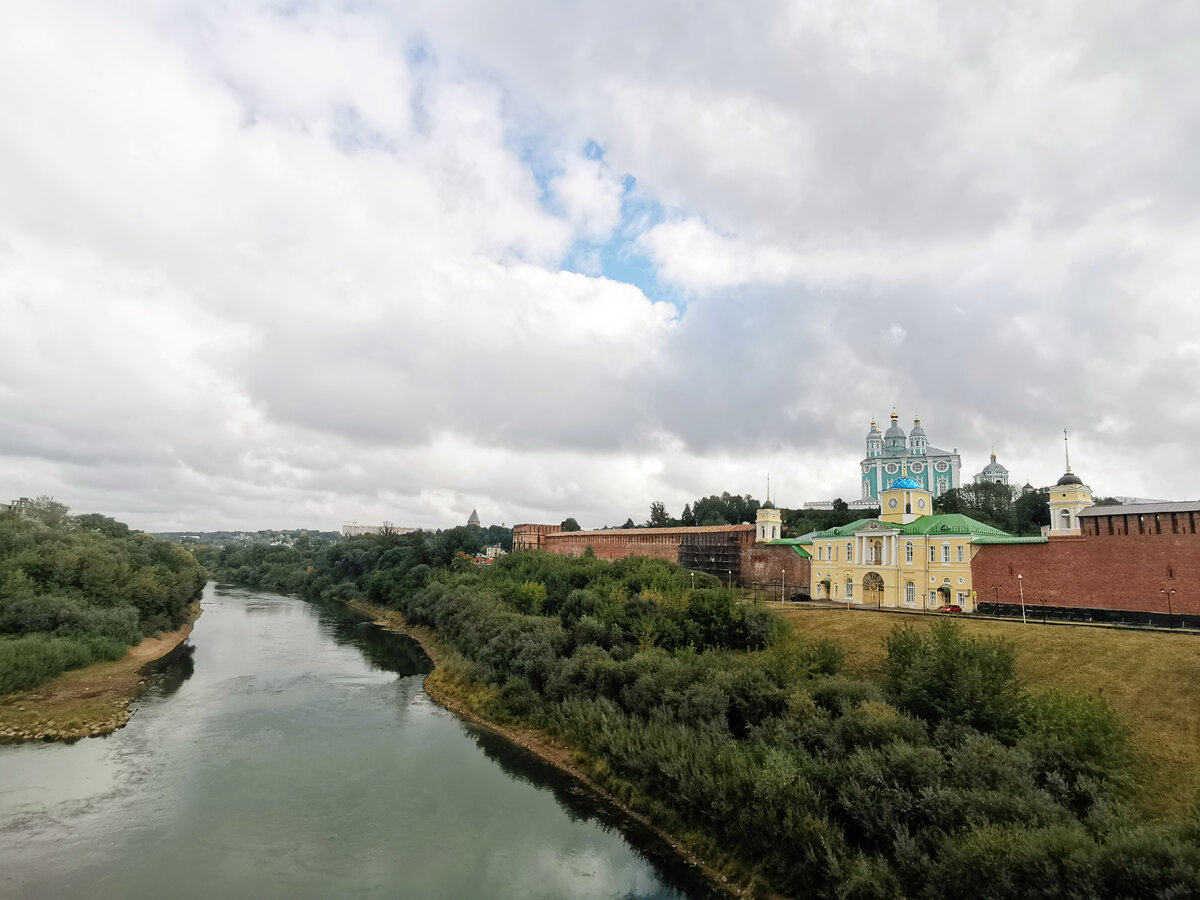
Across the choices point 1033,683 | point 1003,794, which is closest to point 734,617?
point 1033,683

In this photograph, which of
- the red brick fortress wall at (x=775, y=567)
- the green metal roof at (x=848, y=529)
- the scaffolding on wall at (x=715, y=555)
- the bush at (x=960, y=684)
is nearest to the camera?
the bush at (x=960, y=684)

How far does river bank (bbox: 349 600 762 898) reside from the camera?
1501 centimetres

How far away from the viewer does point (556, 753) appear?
22.5m

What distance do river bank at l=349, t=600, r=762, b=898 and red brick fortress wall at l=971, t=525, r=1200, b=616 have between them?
1946cm

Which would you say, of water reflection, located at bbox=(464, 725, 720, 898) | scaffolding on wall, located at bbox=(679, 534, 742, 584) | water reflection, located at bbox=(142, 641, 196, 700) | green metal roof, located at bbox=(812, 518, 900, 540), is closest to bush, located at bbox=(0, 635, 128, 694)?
water reflection, located at bbox=(142, 641, 196, 700)

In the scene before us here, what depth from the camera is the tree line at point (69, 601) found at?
90.0ft

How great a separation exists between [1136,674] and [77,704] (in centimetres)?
3493

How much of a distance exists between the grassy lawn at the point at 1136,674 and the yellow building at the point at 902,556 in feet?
16.8

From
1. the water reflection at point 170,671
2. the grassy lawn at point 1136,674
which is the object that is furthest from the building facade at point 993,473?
the water reflection at point 170,671

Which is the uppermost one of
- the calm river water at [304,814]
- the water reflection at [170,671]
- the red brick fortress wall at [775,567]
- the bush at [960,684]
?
the red brick fortress wall at [775,567]

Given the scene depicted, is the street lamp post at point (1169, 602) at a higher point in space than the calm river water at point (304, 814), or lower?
higher

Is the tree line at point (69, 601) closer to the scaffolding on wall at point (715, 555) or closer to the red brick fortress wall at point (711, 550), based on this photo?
the red brick fortress wall at point (711, 550)

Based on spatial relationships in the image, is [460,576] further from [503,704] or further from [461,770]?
[461,770]

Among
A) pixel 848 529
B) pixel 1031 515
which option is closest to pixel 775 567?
pixel 848 529
